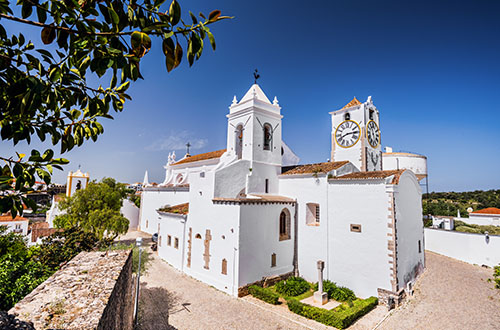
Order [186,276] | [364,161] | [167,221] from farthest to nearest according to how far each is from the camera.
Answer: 1. [167,221]
2. [364,161]
3. [186,276]

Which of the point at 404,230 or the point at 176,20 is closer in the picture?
the point at 176,20

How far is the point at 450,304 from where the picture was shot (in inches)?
472

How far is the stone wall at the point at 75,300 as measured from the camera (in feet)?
11.7

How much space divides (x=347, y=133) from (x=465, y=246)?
1395 cm

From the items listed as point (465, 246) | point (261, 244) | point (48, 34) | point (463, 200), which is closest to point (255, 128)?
point (261, 244)

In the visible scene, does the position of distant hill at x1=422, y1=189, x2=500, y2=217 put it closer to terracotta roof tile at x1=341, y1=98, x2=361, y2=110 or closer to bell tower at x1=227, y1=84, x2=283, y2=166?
terracotta roof tile at x1=341, y1=98, x2=361, y2=110

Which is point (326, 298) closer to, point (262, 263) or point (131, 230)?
point (262, 263)

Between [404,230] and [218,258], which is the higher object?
[404,230]

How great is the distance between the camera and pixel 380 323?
1058 cm

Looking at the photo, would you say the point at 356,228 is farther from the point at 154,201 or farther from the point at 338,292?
the point at 154,201

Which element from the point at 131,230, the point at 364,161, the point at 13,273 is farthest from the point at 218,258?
the point at 131,230

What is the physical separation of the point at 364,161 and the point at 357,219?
5141 millimetres

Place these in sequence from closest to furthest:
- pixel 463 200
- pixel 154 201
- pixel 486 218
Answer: pixel 486 218 < pixel 154 201 < pixel 463 200

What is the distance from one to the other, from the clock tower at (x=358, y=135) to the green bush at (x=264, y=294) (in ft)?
33.1
